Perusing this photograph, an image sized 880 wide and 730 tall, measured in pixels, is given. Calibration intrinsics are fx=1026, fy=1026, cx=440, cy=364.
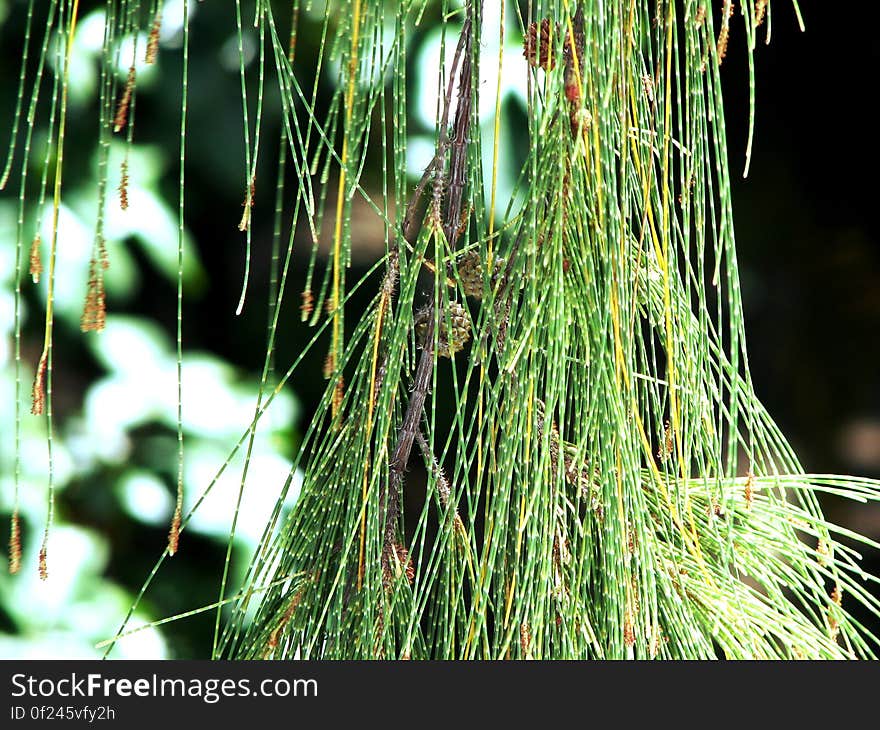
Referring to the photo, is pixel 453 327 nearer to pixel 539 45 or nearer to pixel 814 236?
pixel 539 45

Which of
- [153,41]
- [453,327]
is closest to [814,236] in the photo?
[453,327]

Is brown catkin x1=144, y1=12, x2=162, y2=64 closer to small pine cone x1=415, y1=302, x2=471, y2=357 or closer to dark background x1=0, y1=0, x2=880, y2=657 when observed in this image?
small pine cone x1=415, y1=302, x2=471, y2=357

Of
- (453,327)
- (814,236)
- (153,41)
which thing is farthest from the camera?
(814,236)

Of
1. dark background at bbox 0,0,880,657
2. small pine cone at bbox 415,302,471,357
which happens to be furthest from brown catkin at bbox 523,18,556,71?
dark background at bbox 0,0,880,657

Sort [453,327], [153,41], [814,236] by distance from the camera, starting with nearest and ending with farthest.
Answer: [153,41], [453,327], [814,236]

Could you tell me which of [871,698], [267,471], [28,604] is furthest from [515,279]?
[28,604]

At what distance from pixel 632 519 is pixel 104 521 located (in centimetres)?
81

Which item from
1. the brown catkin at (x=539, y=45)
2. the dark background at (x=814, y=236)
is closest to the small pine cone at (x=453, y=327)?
the brown catkin at (x=539, y=45)

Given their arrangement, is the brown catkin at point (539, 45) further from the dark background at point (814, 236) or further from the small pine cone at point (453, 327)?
the dark background at point (814, 236)

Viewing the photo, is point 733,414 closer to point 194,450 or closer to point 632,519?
point 632,519

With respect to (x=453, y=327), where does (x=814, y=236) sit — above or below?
above

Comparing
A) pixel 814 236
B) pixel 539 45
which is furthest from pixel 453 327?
pixel 814 236

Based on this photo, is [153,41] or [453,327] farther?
[453,327]

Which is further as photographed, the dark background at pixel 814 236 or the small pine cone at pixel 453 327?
the dark background at pixel 814 236
